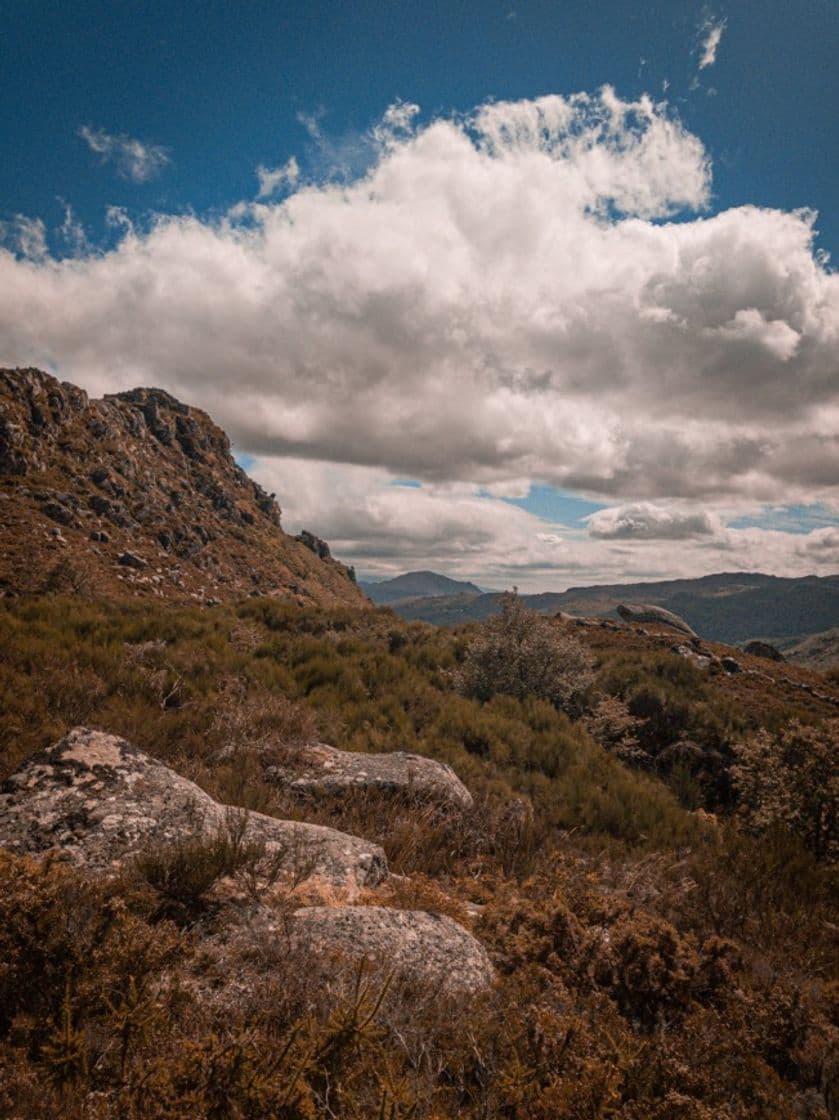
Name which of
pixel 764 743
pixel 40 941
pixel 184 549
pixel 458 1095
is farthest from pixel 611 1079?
pixel 184 549

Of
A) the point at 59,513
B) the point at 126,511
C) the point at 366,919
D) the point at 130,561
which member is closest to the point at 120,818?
the point at 366,919

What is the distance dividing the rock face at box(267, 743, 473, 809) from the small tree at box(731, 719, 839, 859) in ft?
14.8

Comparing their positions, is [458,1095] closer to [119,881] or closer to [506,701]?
[119,881]

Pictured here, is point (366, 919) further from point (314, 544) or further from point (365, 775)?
point (314, 544)

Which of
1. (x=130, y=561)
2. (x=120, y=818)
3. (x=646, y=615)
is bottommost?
(x=646, y=615)

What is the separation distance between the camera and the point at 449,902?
463 centimetres

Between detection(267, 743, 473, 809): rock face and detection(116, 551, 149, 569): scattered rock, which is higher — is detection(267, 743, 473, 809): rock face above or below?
below

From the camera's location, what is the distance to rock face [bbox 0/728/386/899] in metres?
4.20

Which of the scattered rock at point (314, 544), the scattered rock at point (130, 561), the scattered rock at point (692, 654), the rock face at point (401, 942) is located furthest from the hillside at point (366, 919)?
the scattered rock at point (314, 544)

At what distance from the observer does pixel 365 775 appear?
6.91 m

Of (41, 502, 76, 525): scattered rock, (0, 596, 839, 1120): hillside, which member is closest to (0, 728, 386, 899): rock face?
(0, 596, 839, 1120): hillside

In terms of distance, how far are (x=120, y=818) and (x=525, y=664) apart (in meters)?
10.1

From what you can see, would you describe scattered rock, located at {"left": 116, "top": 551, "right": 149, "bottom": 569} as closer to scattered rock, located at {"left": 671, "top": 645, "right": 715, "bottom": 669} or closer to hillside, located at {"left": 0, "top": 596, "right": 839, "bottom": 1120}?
scattered rock, located at {"left": 671, "top": 645, "right": 715, "bottom": 669}

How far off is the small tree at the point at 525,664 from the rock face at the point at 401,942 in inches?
324
